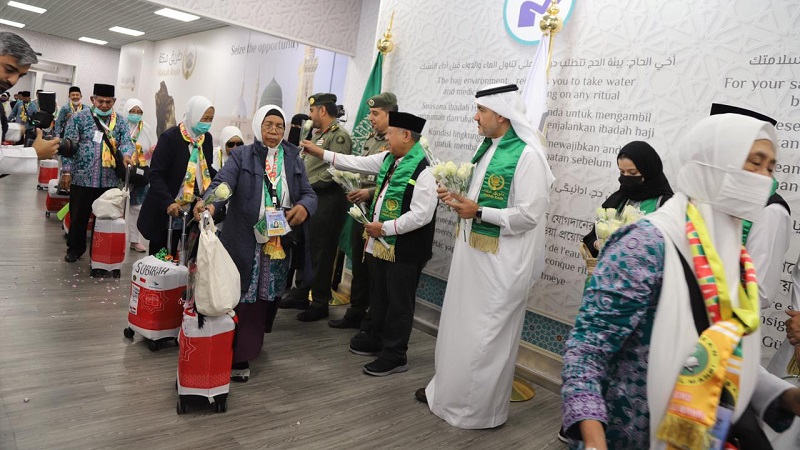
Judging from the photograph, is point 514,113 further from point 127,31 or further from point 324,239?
point 127,31

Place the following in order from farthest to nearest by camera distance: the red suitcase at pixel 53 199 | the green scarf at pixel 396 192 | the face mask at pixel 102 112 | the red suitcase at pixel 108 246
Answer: the red suitcase at pixel 53 199 → the face mask at pixel 102 112 → the red suitcase at pixel 108 246 → the green scarf at pixel 396 192

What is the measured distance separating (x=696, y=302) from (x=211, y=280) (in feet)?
7.33

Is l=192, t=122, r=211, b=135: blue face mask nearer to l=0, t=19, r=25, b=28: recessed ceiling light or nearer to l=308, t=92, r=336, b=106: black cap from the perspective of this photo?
l=308, t=92, r=336, b=106: black cap

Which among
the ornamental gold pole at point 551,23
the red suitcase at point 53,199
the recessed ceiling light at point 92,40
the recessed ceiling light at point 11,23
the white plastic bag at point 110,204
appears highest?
the ornamental gold pole at point 551,23

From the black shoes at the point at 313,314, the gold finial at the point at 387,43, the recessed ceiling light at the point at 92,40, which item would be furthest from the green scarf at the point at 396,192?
the recessed ceiling light at the point at 92,40

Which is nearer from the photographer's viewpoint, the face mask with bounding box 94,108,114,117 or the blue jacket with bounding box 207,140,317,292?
the blue jacket with bounding box 207,140,317,292

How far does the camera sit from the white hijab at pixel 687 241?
1191mm

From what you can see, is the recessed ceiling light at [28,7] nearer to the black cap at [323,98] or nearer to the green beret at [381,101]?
the black cap at [323,98]

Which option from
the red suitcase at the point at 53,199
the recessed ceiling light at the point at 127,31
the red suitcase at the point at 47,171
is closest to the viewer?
the recessed ceiling light at the point at 127,31

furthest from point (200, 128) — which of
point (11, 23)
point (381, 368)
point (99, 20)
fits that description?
point (11, 23)

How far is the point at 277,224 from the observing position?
3.25m

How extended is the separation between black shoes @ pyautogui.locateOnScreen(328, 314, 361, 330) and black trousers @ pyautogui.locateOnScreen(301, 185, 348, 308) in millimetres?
218

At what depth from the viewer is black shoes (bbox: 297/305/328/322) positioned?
4.66 meters

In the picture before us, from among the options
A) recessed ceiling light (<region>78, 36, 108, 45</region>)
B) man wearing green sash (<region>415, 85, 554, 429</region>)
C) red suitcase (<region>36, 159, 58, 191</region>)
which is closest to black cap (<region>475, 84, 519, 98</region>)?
man wearing green sash (<region>415, 85, 554, 429</region>)
